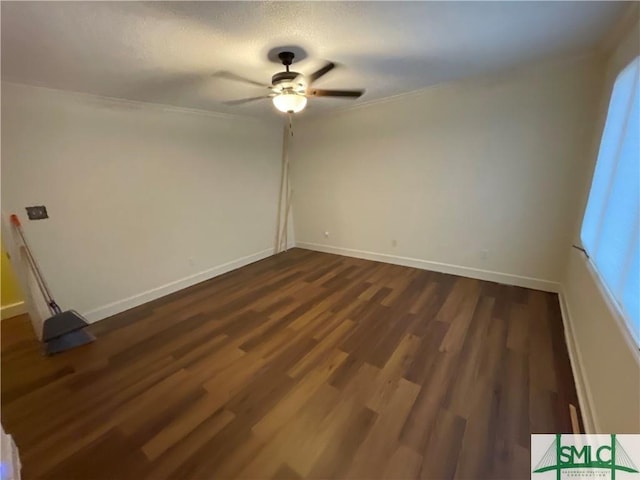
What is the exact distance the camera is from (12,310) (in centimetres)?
325

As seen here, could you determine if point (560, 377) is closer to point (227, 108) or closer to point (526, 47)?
point (526, 47)

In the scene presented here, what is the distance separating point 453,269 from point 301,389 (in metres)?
2.69

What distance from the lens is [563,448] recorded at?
1452 mm

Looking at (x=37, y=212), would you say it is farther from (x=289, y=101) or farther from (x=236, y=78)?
(x=289, y=101)

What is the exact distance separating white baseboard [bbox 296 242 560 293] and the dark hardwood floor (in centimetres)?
18

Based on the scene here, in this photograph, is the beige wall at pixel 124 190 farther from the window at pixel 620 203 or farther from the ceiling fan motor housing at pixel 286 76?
the window at pixel 620 203

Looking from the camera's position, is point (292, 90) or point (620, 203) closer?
point (620, 203)

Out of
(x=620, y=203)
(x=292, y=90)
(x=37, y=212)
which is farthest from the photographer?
(x=37, y=212)

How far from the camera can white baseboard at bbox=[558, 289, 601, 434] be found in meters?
1.50

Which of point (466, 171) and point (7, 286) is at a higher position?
point (466, 171)

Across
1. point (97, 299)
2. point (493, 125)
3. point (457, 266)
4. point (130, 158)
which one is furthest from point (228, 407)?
point (493, 125)

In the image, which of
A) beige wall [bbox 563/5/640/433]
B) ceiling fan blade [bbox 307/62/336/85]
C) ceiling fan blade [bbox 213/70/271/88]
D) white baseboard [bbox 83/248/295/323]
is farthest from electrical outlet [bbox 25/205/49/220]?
beige wall [bbox 563/5/640/433]

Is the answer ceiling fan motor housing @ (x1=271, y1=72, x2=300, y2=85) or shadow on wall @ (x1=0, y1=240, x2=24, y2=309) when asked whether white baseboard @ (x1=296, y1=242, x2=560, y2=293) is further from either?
shadow on wall @ (x1=0, y1=240, x2=24, y2=309)

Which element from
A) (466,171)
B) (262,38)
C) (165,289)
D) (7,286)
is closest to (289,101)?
(262,38)
